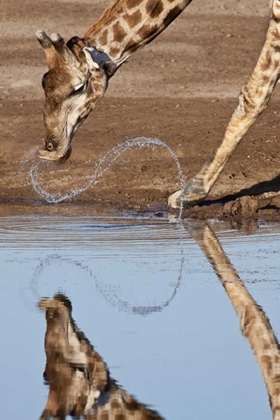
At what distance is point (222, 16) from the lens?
619 inches

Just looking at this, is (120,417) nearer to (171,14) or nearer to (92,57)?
(92,57)

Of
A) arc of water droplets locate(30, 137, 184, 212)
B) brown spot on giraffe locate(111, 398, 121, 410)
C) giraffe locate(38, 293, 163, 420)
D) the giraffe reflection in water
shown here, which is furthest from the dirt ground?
brown spot on giraffe locate(111, 398, 121, 410)

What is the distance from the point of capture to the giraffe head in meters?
7.43

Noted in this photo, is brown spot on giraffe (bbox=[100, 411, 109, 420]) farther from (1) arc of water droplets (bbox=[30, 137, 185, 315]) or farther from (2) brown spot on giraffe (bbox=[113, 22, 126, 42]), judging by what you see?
(2) brown spot on giraffe (bbox=[113, 22, 126, 42])

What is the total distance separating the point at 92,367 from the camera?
5.17 meters

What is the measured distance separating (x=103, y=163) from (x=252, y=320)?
462 cm

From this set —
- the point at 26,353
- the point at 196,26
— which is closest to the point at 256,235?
the point at 26,353

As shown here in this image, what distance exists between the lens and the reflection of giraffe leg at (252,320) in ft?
16.6

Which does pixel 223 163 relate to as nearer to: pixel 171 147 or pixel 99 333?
pixel 171 147

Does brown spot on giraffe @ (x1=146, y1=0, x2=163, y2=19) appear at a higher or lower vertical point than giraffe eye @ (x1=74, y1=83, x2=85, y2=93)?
higher

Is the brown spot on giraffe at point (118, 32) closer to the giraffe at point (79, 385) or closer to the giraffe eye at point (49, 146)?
the giraffe eye at point (49, 146)

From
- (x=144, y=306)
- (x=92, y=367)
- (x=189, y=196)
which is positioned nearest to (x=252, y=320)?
(x=144, y=306)

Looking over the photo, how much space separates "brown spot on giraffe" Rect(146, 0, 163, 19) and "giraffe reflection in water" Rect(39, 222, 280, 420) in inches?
79.7

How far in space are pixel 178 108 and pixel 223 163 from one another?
11.1 feet
